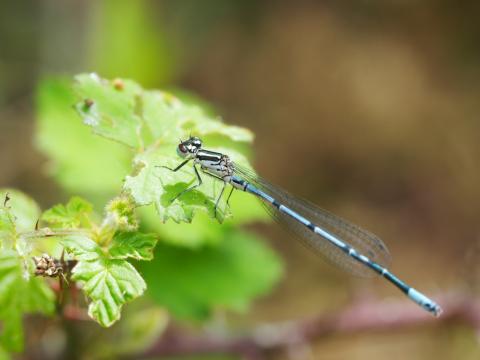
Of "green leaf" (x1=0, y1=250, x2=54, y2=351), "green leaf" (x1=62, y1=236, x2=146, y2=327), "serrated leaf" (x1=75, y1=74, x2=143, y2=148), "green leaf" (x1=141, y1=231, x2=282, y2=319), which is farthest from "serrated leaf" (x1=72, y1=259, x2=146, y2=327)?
"green leaf" (x1=141, y1=231, x2=282, y2=319)

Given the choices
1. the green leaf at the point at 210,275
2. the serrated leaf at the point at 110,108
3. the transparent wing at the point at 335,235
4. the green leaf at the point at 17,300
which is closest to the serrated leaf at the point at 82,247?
the green leaf at the point at 17,300

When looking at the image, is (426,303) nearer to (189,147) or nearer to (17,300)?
(189,147)

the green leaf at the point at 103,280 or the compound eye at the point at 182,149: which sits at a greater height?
the compound eye at the point at 182,149

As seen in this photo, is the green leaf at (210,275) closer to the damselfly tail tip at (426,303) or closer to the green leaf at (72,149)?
the green leaf at (72,149)

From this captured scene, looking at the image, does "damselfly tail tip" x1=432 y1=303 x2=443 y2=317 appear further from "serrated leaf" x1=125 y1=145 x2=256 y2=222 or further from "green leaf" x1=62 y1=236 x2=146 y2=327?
"green leaf" x1=62 y1=236 x2=146 y2=327

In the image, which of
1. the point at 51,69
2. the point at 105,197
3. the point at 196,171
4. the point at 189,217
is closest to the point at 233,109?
the point at 51,69
